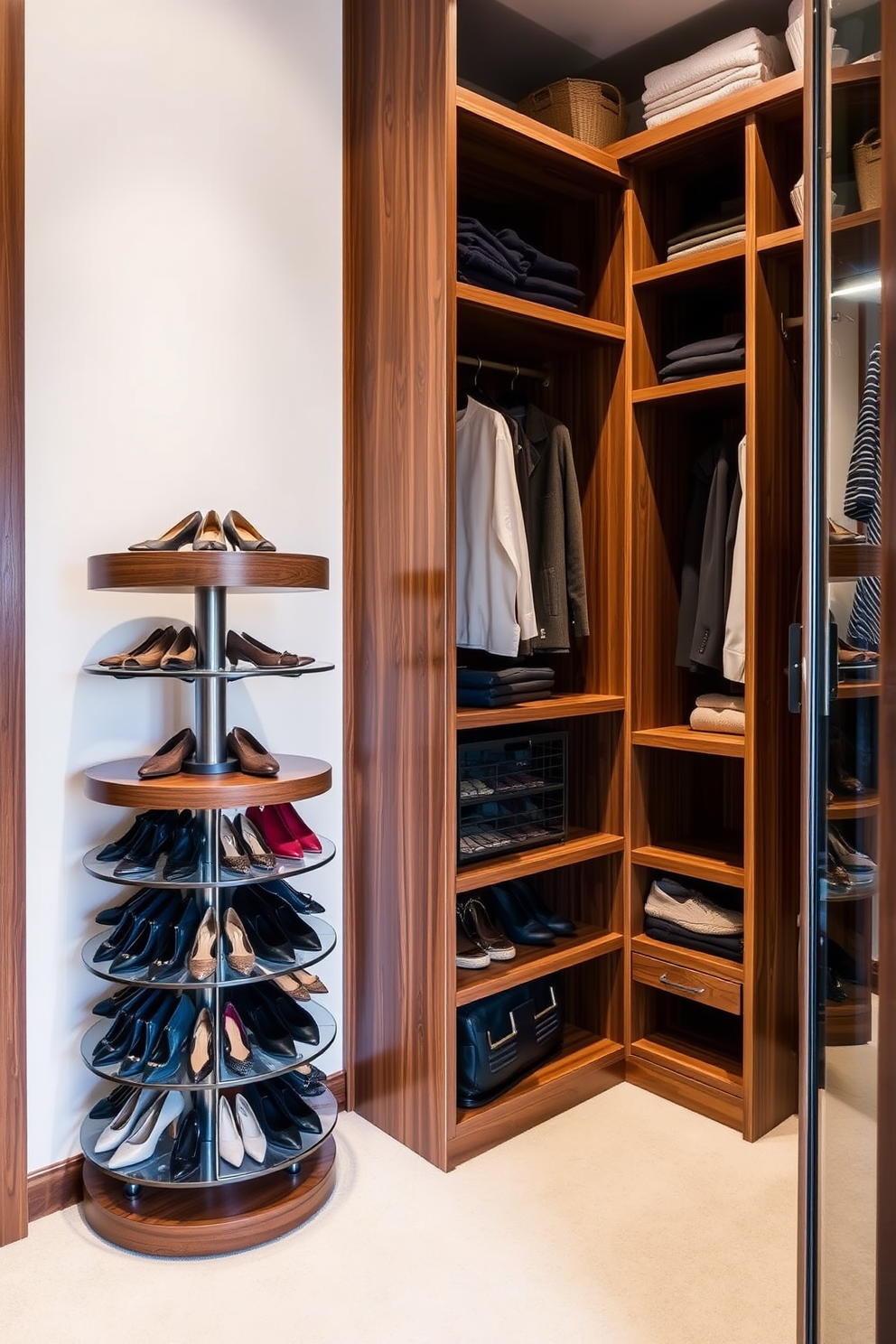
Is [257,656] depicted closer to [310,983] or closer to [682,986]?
[310,983]

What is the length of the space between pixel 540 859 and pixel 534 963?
0.84 ft

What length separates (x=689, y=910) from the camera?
2.58m

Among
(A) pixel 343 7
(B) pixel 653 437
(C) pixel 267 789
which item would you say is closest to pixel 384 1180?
(C) pixel 267 789

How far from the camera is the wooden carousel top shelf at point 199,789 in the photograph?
180 centimetres

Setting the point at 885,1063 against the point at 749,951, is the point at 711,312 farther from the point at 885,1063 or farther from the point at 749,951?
the point at 885,1063

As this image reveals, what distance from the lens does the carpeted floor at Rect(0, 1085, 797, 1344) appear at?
1702mm

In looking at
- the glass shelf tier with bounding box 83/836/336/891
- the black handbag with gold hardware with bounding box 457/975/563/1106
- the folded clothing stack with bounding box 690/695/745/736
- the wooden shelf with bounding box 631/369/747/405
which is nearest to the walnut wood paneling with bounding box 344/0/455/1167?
the black handbag with gold hardware with bounding box 457/975/563/1106

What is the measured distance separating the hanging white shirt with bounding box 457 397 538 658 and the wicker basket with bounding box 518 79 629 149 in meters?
0.82

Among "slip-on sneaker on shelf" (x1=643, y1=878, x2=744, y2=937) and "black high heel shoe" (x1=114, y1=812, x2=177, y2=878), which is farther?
"slip-on sneaker on shelf" (x1=643, y1=878, x2=744, y2=937)

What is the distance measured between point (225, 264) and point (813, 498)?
155 cm

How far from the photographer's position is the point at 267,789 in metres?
1.84

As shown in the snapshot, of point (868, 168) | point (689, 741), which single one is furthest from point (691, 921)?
point (868, 168)

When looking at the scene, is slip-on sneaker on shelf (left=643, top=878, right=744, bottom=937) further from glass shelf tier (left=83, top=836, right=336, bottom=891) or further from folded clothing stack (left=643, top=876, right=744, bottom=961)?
glass shelf tier (left=83, top=836, right=336, bottom=891)

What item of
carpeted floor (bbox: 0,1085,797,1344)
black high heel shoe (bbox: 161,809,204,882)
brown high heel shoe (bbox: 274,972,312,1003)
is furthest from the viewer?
brown high heel shoe (bbox: 274,972,312,1003)
